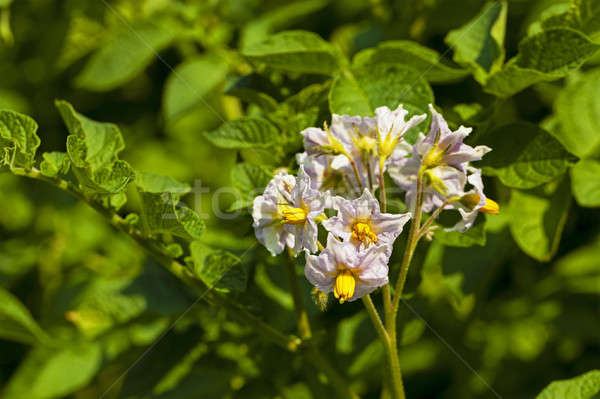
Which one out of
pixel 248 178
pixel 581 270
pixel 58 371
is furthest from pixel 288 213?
pixel 581 270

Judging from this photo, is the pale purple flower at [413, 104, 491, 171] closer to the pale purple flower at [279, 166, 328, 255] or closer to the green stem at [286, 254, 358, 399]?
the pale purple flower at [279, 166, 328, 255]

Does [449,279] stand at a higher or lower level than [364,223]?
lower

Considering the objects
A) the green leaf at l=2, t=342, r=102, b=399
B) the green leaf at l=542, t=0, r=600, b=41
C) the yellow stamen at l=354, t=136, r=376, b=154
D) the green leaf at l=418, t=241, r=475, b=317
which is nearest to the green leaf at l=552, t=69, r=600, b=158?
the green leaf at l=542, t=0, r=600, b=41

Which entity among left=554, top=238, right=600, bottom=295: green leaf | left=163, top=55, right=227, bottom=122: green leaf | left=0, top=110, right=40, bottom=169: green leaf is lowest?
left=554, top=238, right=600, bottom=295: green leaf

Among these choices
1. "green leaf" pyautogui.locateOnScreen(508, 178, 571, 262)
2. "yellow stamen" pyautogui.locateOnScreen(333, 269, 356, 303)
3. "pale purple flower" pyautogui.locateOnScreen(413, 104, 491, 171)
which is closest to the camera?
"yellow stamen" pyautogui.locateOnScreen(333, 269, 356, 303)

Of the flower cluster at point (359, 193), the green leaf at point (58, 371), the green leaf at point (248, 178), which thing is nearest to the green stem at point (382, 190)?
the flower cluster at point (359, 193)

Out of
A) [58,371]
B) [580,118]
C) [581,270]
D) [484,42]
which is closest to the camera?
[484,42]

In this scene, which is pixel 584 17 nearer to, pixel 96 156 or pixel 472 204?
pixel 472 204
